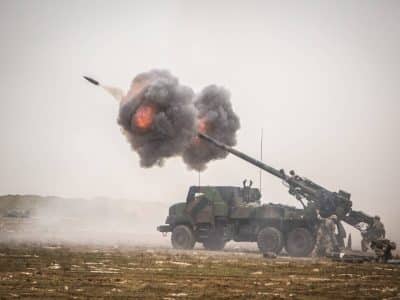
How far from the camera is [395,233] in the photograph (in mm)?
45688

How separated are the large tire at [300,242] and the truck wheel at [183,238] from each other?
4989 millimetres

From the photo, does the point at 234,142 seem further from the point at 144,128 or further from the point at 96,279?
the point at 96,279

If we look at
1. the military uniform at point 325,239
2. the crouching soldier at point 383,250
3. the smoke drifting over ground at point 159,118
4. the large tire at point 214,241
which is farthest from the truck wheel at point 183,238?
the crouching soldier at point 383,250

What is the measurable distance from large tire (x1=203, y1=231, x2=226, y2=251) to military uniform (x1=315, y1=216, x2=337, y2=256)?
4774mm

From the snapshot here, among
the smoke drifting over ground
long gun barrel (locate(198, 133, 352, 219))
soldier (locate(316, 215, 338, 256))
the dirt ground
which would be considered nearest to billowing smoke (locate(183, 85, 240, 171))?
the smoke drifting over ground

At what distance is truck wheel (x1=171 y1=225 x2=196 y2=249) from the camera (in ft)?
96.6

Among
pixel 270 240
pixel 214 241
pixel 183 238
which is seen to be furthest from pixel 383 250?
pixel 183 238

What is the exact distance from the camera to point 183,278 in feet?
53.7

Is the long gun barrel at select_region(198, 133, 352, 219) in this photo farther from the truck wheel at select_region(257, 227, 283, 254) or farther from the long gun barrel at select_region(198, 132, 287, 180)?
the truck wheel at select_region(257, 227, 283, 254)

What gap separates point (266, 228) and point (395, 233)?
22.0 meters

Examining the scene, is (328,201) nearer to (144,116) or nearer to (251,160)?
(251,160)

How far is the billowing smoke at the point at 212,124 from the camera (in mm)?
31016

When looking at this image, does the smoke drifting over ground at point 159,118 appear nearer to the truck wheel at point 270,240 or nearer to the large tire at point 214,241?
the large tire at point 214,241

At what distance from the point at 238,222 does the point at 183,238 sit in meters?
2.92
